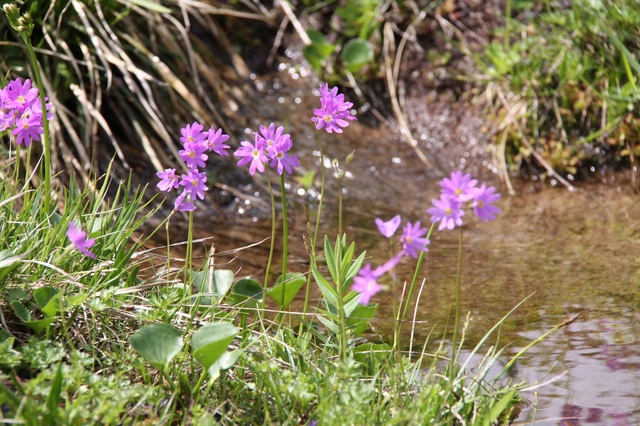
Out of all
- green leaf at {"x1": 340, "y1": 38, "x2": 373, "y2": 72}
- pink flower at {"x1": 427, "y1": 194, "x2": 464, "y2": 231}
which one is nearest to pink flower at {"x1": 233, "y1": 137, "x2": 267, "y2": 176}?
pink flower at {"x1": 427, "y1": 194, "x2": 464, "y2": 231}

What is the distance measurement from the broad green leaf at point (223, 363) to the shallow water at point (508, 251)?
581mm

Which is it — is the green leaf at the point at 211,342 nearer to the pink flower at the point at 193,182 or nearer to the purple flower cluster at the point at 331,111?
the pink flower at the point at 193,182

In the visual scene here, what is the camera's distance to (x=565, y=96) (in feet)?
13.4

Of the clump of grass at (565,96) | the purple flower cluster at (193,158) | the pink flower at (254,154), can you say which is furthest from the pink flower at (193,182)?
the clump of grass at (565,96)

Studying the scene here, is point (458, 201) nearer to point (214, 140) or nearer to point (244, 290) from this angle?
point (214, 140)

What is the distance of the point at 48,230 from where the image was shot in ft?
6.75

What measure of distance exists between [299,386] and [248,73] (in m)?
3.53

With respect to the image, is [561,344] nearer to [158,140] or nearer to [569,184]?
[569,184]

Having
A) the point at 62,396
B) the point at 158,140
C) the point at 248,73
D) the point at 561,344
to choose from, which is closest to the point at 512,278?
the point at 561,344

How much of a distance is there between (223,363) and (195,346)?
0.29ft

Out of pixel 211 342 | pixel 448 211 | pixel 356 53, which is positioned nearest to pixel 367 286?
pixel 448 211

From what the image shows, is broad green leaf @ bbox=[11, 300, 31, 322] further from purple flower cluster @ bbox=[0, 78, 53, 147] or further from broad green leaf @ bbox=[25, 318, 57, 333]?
purple flower cluster @ bbox=[0, 78, 53, 147]

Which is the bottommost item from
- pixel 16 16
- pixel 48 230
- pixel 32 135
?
pixel 48 230

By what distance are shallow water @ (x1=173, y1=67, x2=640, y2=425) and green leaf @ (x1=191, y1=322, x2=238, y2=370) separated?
0.61 m
